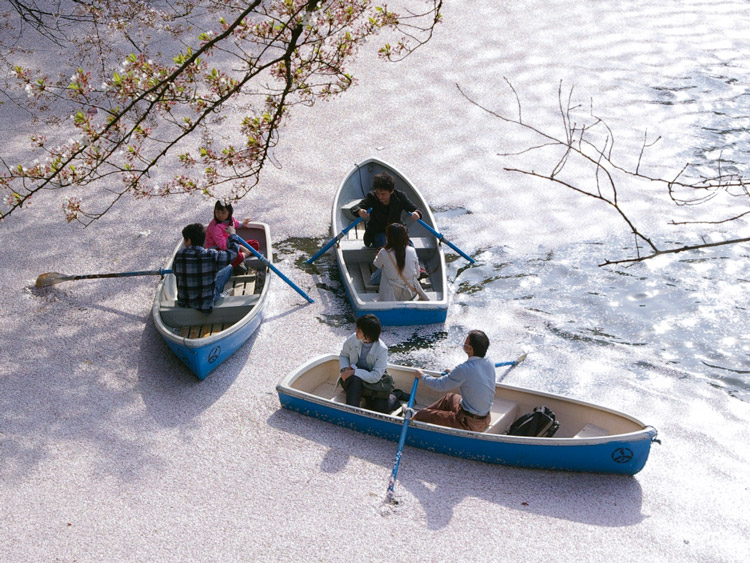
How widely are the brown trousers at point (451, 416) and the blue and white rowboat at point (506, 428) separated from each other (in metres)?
0.11

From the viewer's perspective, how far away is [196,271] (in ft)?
24.5

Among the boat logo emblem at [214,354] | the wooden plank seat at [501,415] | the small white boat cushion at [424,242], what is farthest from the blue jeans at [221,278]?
the wooden plank seat at [501,415]

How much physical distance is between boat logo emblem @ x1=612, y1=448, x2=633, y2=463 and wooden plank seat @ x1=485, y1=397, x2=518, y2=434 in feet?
3.04

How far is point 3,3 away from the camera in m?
14.6

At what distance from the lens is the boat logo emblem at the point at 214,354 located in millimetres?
7163

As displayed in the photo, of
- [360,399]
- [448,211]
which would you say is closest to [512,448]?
[360,399]

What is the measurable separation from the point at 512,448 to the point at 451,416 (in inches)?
21.6

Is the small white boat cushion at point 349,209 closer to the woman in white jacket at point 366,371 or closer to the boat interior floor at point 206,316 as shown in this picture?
the boat interior floor at point 206,316

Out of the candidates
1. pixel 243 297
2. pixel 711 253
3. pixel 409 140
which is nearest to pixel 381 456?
pixel 243 297

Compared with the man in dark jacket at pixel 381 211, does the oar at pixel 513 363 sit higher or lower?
lower

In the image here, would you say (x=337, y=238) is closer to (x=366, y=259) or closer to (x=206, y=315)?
(x=366, y=259)

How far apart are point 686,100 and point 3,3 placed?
12348mm

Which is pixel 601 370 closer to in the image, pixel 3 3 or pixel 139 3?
pixel 139 3

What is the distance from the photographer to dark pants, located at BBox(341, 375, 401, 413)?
21.6 feet
